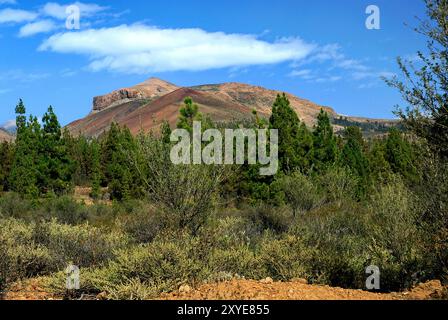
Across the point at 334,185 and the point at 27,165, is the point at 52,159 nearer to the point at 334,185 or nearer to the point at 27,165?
the point at 27,165

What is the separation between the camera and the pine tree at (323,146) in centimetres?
3693

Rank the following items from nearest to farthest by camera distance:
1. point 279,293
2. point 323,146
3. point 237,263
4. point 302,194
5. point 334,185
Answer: point 279,293 < point 237,263 < point 302,194 < point 334,185 < point 323,146

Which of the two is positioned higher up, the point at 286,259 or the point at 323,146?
the point at 323,146

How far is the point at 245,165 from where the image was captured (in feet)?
118

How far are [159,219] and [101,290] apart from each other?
4552 millimetres

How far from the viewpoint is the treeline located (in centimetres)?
3375

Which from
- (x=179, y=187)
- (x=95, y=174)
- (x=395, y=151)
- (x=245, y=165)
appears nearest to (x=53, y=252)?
(x=179, y=187)

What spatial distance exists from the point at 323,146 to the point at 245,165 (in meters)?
6.84

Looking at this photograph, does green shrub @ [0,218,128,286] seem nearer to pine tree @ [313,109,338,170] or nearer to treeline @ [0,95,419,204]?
treeline @ [0,95,419,204]

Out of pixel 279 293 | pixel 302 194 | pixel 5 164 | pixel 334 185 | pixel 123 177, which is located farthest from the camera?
pixel 5 164

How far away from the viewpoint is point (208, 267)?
9.44 meters

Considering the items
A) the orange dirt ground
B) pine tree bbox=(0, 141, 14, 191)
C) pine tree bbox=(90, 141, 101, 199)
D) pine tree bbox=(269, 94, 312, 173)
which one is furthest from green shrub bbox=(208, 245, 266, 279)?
pine tree bbox=(0, 141, 14, 191)
